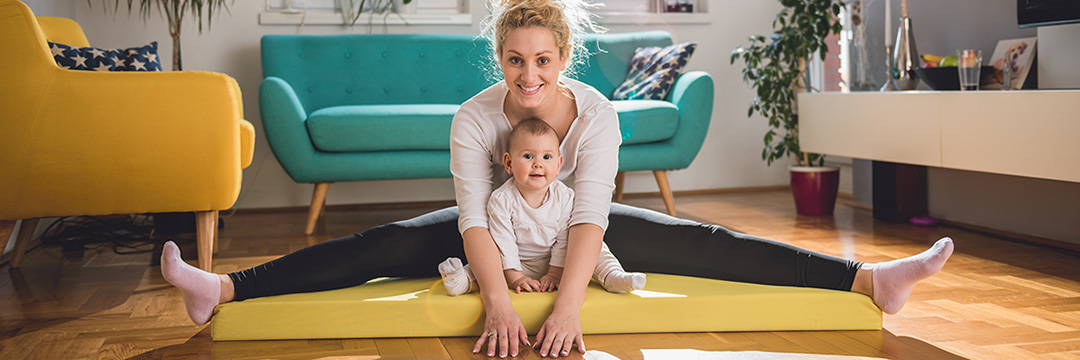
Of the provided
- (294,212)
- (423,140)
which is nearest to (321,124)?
(423,140)

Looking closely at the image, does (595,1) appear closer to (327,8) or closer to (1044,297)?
(327,8)

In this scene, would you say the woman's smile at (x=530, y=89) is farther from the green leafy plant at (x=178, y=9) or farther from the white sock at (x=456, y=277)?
the green leafy plant at (x=178, y=9)

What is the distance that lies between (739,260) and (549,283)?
40 centimetres

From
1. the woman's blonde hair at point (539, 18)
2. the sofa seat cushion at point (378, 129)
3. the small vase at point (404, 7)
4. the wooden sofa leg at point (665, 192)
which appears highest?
the small vase at point (404, 7)

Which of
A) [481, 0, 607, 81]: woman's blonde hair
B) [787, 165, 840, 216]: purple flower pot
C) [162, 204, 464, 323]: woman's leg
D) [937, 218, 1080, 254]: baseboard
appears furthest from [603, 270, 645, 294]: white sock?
[787, 165, 840, 216]: purple flower pot

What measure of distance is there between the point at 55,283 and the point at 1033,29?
9.77 feet

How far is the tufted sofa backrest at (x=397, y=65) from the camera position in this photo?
371cm

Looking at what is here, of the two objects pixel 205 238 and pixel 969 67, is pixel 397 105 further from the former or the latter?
pixel 969 67

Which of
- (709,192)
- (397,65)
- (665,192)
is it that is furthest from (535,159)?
(709,192)

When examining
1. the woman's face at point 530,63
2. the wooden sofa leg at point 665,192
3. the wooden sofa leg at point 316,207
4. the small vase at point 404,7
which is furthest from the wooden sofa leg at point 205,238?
the small vase at point 404,7

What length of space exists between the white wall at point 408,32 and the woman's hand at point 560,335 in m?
2.68

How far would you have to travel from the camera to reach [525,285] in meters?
1.63

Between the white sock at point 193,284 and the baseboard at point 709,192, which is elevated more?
the white sock at point 193,284

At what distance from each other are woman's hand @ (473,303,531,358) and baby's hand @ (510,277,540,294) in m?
0.12
